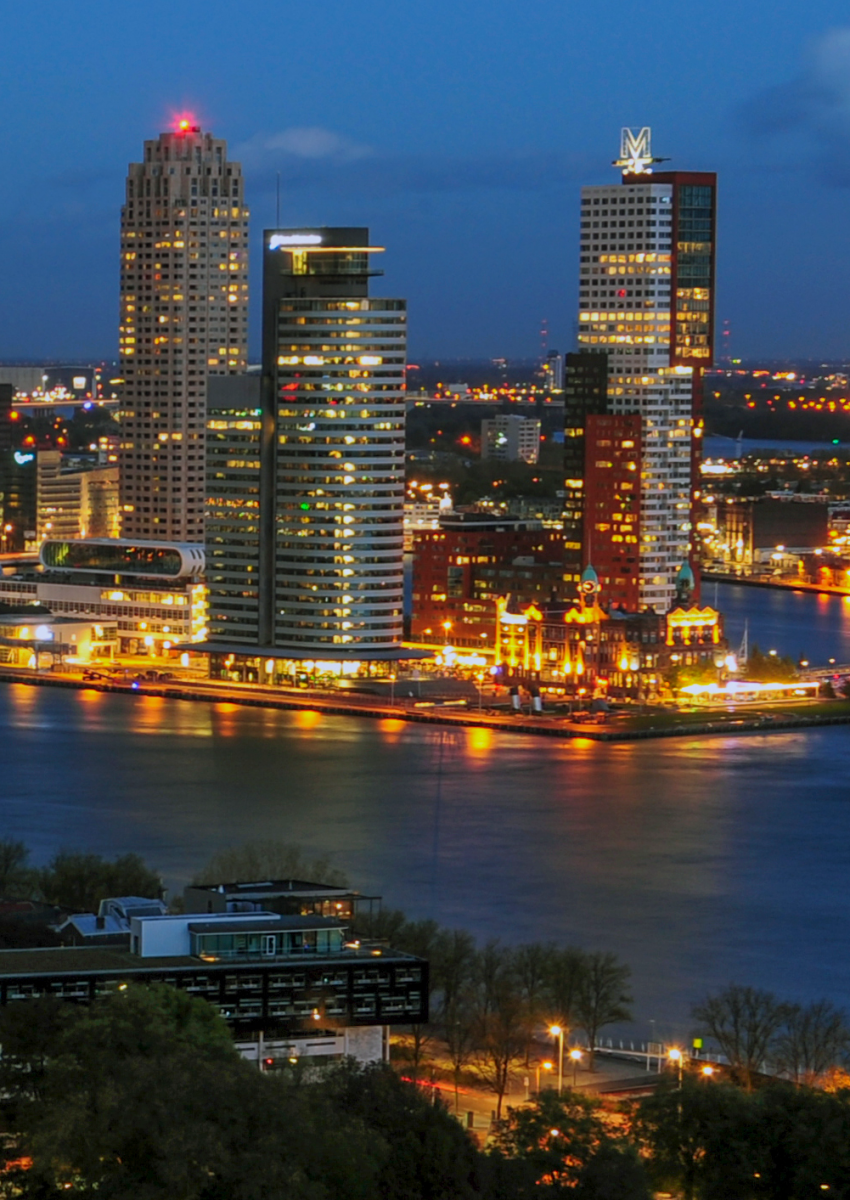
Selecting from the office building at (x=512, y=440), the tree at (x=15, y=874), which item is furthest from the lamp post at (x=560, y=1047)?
the office building at (x=512, y=440)

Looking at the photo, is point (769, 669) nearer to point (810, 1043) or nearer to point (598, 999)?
point (598, 999)

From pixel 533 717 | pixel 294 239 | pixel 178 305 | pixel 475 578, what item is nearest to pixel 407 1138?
pixel 533 717

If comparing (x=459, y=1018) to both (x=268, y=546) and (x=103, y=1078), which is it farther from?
(x=268, y=546)

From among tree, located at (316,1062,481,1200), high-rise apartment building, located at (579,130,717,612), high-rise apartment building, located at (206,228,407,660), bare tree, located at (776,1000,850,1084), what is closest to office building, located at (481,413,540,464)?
high-rise apartment building, located at (579,130,717,612)

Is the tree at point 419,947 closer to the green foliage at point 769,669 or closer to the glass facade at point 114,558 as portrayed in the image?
the green foliage at point 769,669

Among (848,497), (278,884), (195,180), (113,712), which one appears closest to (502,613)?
(113,712)

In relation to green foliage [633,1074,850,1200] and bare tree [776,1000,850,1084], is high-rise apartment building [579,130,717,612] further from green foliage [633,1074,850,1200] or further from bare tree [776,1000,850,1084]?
green foliage [633,1074,850,1200]
